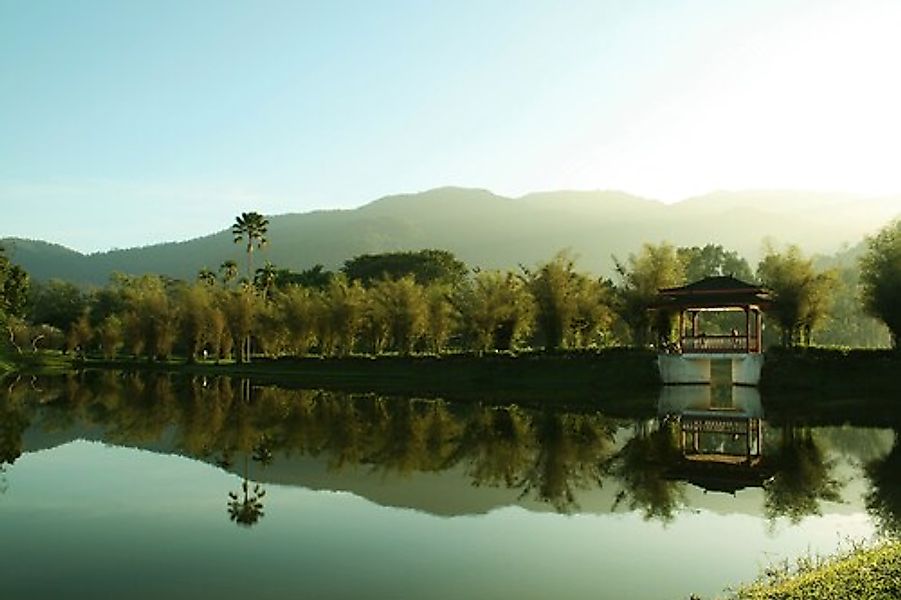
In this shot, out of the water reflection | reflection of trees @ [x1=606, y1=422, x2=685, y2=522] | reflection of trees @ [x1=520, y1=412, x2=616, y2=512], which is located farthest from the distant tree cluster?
reflection of trees @ [x1=606, y1=422, x2=685, y2=522]

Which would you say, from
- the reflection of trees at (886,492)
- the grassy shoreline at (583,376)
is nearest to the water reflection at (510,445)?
the reflection of trees at (886,492)

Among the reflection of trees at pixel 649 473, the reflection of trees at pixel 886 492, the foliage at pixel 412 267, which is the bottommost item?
the reflection of trees at pixel 649 473

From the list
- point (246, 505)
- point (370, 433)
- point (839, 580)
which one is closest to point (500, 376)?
point (370, 433)

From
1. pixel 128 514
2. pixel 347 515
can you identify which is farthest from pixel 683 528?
pixel 128 514

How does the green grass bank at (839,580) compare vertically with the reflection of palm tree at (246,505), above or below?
above

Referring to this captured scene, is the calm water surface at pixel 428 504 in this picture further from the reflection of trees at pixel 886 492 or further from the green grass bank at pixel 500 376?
the green grass bank at pixel 500 376

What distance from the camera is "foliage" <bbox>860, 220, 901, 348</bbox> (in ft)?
141

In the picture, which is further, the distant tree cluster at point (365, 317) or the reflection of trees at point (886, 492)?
the distant tree cluster at point (365, 317)

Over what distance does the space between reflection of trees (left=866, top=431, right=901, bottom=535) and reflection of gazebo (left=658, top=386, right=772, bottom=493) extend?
7.95 feet

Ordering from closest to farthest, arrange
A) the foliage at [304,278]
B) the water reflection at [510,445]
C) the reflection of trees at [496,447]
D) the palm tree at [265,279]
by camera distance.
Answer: the water reflection at [510,445]
the reflection of trees at [496,447]
the palm tree at [265,279]
the foliage at [304,278]

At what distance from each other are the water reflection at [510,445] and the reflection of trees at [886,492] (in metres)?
0.04

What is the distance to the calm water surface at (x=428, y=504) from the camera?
1166 centimetres

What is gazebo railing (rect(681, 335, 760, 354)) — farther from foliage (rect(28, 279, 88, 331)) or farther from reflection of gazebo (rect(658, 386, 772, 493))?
foliage (rect(28, 279, 88, 331))

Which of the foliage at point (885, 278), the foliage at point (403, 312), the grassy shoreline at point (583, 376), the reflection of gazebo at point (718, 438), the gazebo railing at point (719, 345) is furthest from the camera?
the foliage at point (403, 312)
